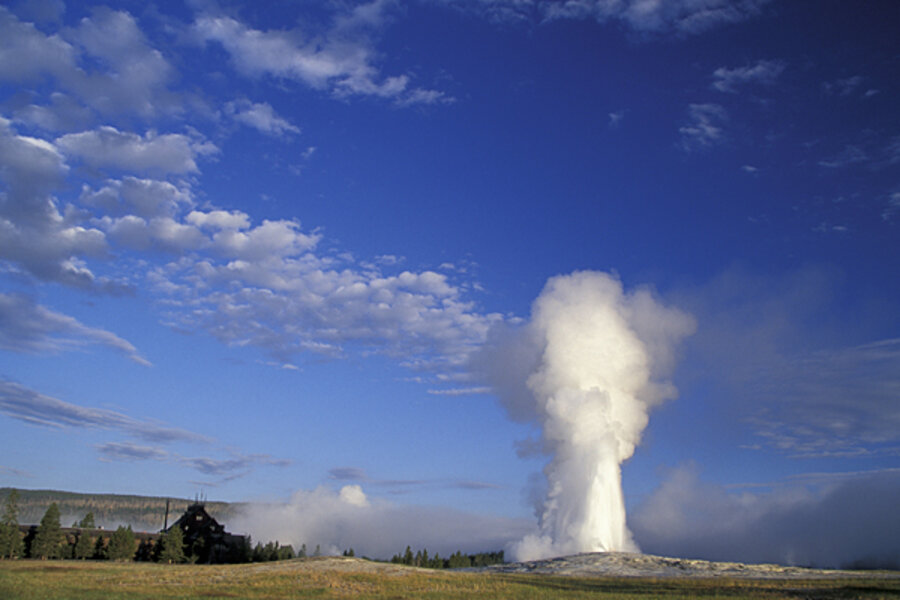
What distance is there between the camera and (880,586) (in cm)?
6241

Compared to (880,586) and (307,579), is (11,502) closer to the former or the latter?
(307,579)

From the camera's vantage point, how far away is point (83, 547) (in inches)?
4919

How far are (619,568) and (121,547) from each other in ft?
301

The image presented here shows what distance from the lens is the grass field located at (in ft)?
181

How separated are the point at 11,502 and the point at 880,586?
138m

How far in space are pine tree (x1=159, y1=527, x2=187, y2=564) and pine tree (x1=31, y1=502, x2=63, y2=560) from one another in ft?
58.9

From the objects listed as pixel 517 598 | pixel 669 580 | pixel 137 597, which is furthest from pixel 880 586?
pixel 137 597

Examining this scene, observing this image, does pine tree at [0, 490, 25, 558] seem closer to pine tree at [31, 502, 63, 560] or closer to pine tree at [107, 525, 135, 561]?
pine tree at [31, 502, 63, 560]

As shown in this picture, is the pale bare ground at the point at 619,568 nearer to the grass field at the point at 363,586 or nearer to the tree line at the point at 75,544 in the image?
the grass field at the point at 363,586

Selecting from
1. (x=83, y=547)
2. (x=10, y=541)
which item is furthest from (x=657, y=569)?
(x=10, y=541)

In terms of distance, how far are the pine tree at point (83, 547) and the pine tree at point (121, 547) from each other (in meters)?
4.12

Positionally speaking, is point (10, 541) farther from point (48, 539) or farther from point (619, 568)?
point (619, 568)

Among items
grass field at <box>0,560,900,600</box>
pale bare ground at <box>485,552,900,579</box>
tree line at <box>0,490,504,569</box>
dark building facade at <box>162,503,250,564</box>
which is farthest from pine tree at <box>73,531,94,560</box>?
pale bare ground at <box>485,552,900,579</box>

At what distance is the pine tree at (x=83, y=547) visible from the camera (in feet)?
408
